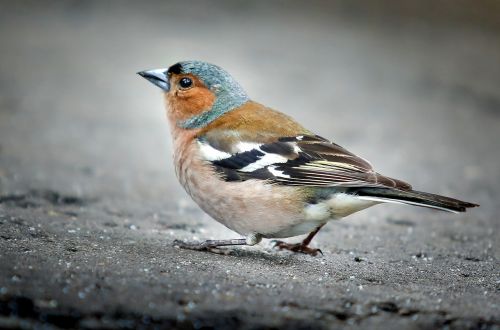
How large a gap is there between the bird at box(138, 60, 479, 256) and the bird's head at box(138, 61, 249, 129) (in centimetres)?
16

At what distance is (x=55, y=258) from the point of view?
162 inches

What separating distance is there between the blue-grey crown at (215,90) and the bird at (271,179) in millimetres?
125

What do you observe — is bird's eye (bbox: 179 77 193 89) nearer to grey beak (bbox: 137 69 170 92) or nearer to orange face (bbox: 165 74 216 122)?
orange face (bbox: 165 74 216 122)

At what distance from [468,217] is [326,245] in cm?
190

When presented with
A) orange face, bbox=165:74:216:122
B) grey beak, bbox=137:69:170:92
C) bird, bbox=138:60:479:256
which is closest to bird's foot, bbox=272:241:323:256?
bird, bbox=138:60:479:256

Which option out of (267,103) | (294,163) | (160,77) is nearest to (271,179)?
(294,163)

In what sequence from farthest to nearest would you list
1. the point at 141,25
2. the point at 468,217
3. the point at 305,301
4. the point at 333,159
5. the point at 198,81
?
the point at 141,25, the point at 468,217, the point at 198,81, the point at 333,159, the point at 305,301

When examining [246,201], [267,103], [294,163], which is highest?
[267,103]

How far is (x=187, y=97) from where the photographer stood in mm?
5547

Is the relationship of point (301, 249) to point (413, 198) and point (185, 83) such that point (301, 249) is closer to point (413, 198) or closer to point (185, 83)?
point (413, 198)

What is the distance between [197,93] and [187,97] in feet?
0.28

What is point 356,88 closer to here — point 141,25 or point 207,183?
point 141,25

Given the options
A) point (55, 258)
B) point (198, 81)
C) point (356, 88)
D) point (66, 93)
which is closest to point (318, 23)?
point (356, 88)

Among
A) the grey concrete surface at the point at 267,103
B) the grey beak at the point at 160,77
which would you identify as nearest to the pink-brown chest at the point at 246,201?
the grey concrete surface at the point at 267,103
